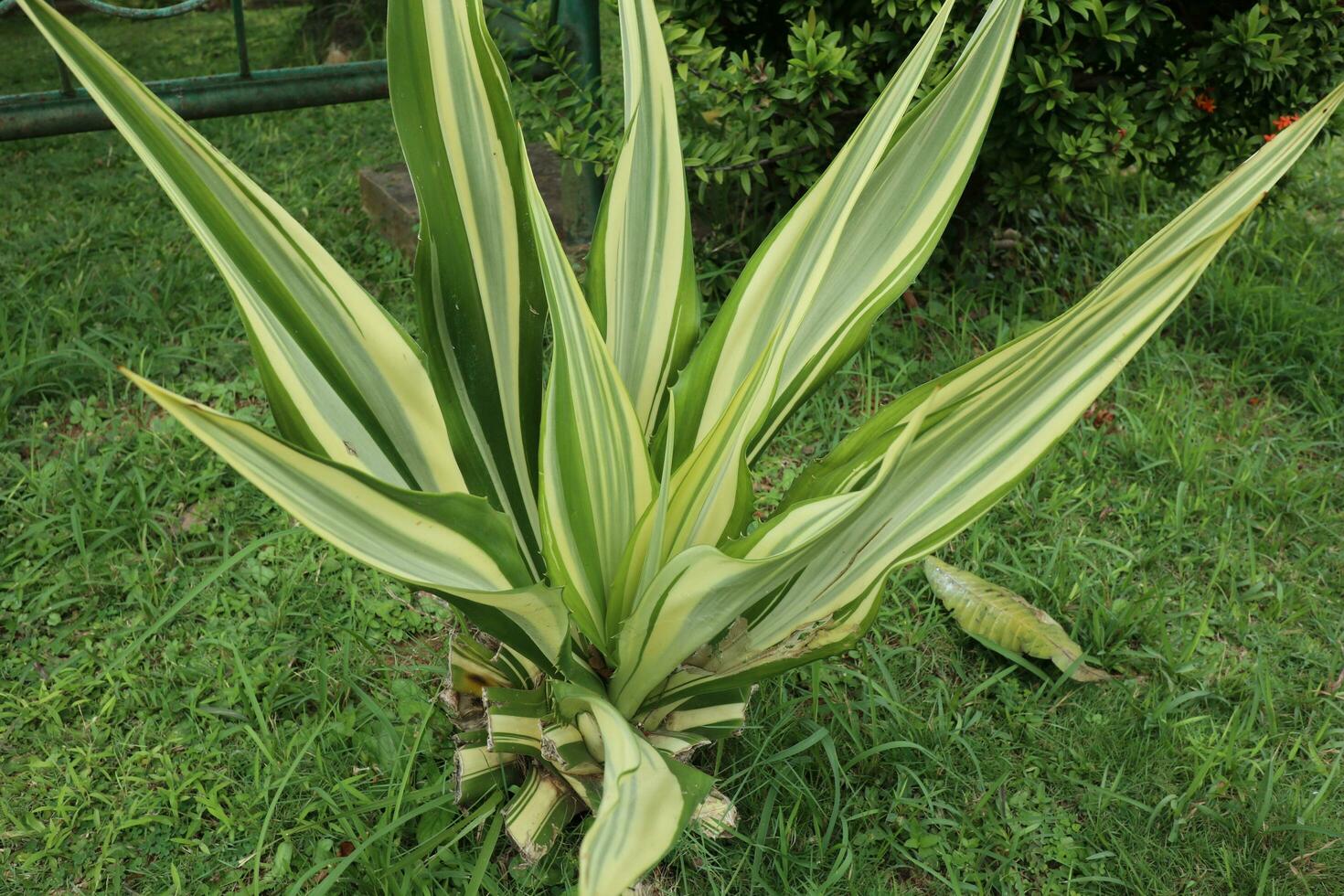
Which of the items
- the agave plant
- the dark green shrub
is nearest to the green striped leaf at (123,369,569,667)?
the agave plant

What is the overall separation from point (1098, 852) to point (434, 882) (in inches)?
32.8

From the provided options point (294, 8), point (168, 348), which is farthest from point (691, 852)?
point (294, 8)

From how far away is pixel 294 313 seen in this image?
111cm

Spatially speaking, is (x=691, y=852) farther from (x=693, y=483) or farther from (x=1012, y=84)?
(x=1012, y=84)

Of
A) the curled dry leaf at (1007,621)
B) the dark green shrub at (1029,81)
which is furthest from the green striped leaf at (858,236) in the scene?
the dark green shrub at (1029,81)

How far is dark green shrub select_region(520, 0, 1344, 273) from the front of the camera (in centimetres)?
214

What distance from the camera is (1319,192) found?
10.1 feet

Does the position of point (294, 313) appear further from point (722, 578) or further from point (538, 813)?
point (538, 813)

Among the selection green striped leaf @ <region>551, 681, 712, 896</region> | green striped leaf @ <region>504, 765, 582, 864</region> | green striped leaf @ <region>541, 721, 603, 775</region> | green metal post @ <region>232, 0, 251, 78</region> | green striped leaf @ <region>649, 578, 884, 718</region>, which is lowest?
green striped leaf @ <region>504, 765, 582, 864</region>

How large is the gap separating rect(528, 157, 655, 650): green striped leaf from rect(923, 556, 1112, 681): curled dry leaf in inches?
29.7

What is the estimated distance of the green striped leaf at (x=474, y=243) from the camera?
119 cm

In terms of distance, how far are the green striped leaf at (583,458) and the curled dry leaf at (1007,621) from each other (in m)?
0.75

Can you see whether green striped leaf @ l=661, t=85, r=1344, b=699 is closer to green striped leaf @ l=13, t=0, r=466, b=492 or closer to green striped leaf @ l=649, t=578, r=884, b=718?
green striped leaf @ l=649, t=578, r=884, b=718

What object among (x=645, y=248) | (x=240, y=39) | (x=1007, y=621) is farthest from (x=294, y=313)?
(x=240, y=39)
